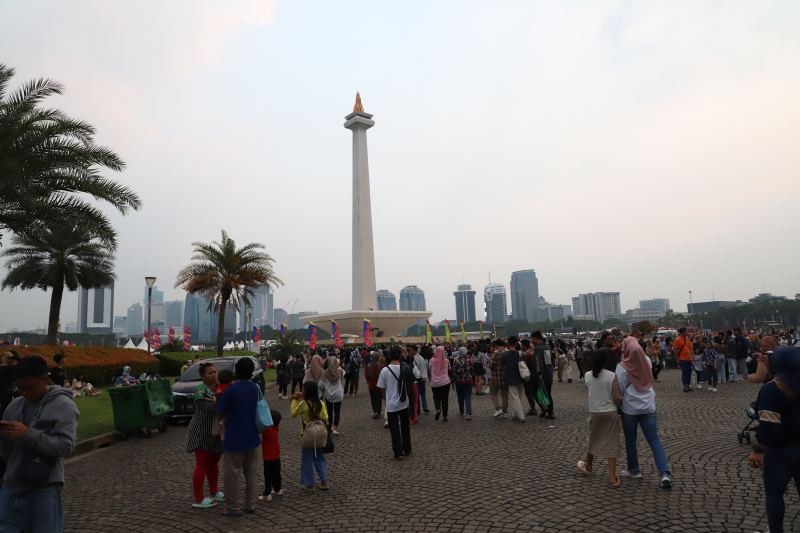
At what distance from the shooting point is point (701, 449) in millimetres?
7312

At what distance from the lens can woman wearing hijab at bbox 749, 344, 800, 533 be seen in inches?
143

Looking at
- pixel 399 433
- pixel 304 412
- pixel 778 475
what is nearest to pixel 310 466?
pixel 304 412

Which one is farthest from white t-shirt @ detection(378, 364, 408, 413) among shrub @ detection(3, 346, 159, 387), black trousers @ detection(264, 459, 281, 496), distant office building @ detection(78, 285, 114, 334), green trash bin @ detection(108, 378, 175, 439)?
distant office building @ detection(78, 285, 114, 334)

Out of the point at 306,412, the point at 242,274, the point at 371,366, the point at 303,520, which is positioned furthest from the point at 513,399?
the point at 242,274

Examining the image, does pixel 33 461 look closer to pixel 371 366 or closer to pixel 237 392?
pixel 237 392

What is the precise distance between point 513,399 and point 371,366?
3.38m

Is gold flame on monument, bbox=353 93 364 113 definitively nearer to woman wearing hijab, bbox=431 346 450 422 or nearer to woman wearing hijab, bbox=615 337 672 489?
woman wearing hijab, bbox=431 346 450 422

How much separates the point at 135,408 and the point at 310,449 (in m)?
6.09

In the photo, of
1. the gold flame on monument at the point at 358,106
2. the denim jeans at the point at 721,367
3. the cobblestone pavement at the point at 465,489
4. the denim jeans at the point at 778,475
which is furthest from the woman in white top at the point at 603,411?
the gold flame on monument at the point at 358,106

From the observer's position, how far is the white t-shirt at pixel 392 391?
7711 millimetres

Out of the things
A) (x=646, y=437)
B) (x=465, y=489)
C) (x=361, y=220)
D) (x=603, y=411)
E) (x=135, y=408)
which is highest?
(x=361, y=220)

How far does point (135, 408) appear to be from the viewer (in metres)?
10.5

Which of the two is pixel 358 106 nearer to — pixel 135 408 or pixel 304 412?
pixel 135 408

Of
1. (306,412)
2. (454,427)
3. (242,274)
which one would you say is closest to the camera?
(306,412)
